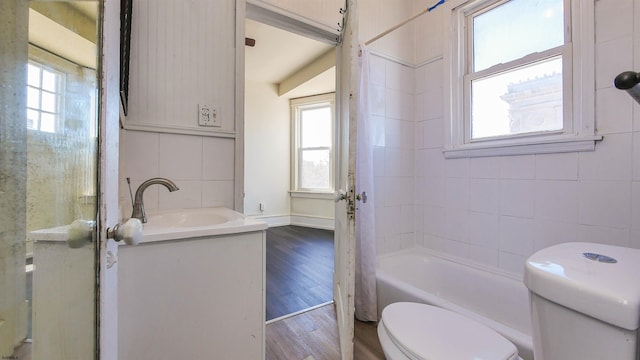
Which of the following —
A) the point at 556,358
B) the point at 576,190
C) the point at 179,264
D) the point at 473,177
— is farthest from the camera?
the point at 473,177

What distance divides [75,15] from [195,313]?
87 cm

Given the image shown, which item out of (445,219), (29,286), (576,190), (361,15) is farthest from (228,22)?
(576,190)

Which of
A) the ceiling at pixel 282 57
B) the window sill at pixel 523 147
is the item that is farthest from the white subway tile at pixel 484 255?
the ceiling at pixel 282 57

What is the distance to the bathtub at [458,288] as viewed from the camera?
1328 millimetres

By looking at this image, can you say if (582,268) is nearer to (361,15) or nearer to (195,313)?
(195,313)

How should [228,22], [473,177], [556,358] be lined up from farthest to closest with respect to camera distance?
[473,177], [228,22], [556,358]

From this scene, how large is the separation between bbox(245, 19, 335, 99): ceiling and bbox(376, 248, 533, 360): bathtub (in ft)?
7.09

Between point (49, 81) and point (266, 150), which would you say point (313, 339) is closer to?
point (49, 81)

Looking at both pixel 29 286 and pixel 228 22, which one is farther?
pixel 228 22

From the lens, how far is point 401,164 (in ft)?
6.66

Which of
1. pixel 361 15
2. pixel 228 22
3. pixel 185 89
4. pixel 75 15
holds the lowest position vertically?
pixel 75 15

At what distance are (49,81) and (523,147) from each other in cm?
203

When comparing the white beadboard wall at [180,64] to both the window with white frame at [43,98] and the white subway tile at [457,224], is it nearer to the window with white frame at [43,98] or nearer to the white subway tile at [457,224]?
the window with white frame at [43,98]

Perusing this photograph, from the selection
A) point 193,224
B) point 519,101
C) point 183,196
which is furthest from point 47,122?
point 519,101
